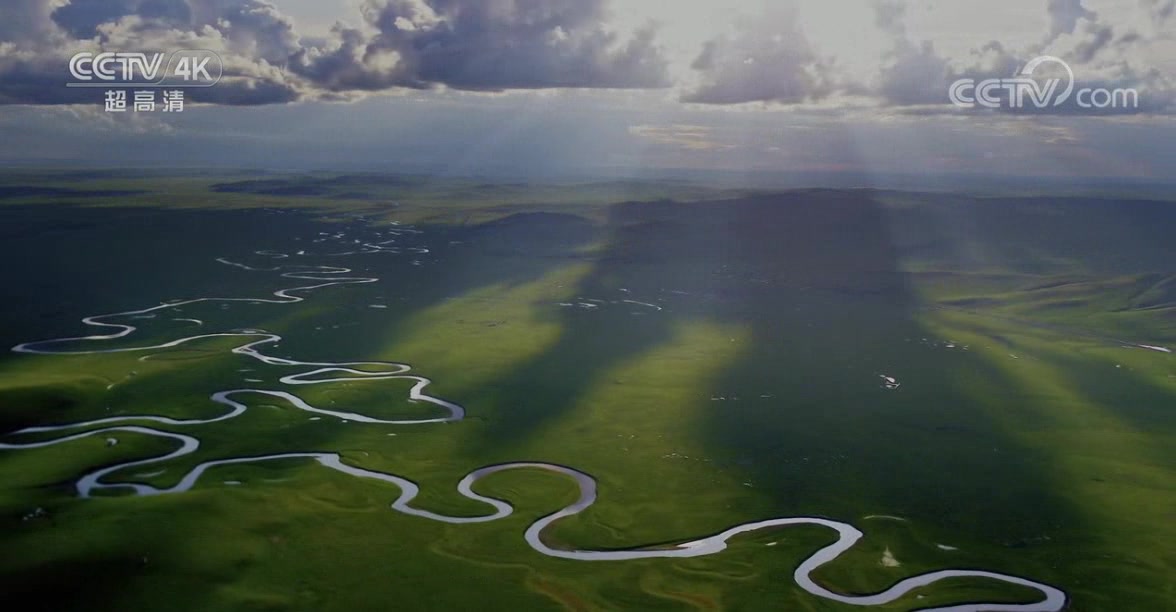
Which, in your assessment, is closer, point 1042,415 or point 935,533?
point 935,533

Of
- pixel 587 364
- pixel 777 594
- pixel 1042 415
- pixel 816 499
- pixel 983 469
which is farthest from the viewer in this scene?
pixel 587 364

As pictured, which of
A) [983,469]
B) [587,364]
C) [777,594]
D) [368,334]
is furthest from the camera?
[368,334]

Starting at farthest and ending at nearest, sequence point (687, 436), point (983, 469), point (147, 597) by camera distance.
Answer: point (687, 436) < point (983, 469) < point (147, 597)

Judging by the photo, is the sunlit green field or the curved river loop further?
the curved river loop

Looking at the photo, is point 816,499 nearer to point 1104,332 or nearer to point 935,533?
point 935,533

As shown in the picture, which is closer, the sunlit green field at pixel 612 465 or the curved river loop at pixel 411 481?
the sunlit green field at pixel 612 465

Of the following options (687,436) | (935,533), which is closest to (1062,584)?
(935,533)

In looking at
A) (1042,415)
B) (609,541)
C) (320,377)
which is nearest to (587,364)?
(320,377)

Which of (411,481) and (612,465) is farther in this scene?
(612,465)

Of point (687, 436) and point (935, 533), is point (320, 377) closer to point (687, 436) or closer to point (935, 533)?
point (687, 436)
